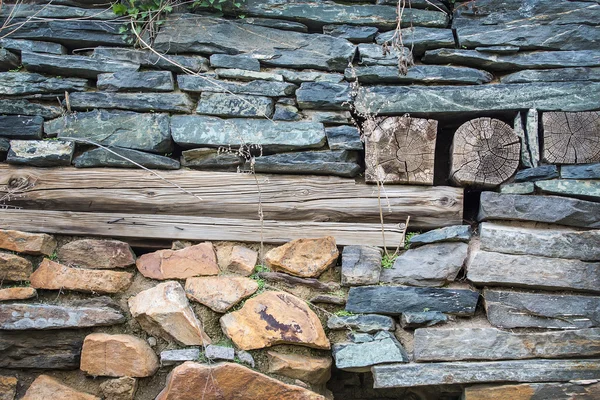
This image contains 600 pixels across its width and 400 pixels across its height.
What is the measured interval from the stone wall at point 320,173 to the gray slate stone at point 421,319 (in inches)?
0.4

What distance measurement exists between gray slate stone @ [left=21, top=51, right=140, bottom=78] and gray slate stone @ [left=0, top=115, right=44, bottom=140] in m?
0.27

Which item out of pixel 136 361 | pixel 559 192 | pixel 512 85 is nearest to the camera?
pixel 136 361

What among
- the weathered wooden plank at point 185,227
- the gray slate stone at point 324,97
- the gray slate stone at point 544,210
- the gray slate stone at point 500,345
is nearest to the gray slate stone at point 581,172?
the gray slate stone at point 544,210

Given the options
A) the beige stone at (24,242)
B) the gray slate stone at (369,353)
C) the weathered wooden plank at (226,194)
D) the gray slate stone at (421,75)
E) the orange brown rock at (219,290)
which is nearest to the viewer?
the gray slate stone at (369,353)

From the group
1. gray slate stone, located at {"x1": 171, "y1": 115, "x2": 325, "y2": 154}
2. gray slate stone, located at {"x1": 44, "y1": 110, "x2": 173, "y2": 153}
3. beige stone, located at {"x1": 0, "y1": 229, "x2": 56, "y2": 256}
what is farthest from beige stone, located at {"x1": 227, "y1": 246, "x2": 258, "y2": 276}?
beige stone, located at {"x1": 0, "y1": 229, "x2": 56, "y2": 256}

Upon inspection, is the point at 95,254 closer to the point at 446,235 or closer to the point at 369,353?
the point at 369,353

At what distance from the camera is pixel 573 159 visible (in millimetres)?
2838

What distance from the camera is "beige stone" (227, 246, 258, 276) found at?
2.80m

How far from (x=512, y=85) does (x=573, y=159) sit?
0.47m

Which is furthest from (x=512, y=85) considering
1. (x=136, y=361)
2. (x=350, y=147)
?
(x=136, y=361)

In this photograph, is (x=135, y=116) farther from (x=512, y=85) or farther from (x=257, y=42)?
(x=512, y=85)

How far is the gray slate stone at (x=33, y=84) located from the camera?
3.02m

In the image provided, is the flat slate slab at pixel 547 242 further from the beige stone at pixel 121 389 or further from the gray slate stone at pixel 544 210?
the beige stone at pixel 121 389

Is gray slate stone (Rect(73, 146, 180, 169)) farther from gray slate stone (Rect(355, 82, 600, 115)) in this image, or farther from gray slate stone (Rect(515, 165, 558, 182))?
gray slate stone (Rect(515, 165, 558, 182))
